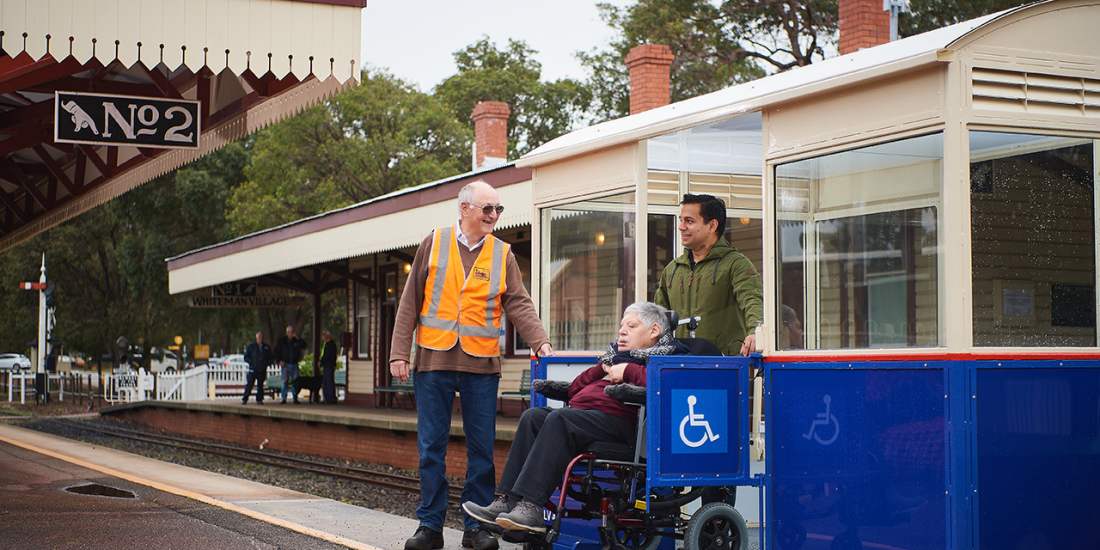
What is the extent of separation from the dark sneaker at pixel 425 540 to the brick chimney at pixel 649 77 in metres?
15.2

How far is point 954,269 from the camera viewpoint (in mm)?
5375

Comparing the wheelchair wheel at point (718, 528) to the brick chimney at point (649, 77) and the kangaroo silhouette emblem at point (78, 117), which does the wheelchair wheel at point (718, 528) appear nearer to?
the kangaroo silhouette emblem at point (78, 117)

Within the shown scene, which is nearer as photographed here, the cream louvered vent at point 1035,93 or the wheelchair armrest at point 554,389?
the cream louvered vent at point 1035,93

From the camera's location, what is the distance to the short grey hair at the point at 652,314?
6305 millimetres

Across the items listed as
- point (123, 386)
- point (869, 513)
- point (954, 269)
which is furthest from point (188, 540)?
point (123, 386)

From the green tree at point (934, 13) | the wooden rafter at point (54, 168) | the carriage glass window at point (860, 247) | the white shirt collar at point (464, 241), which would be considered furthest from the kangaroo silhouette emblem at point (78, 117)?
the green tree at point (934, 13)

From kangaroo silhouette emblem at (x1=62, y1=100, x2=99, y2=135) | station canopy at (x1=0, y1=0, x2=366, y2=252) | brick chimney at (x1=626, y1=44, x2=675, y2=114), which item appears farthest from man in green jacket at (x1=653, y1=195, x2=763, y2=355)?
brick chimney at (x1=626, y1=44, x2=675, y2=114)

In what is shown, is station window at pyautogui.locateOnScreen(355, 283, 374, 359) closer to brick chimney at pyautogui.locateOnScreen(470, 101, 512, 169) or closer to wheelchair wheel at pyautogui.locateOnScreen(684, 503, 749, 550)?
brick chimney at pyautogui.locateOnScreen(470, 101, 512, 169)

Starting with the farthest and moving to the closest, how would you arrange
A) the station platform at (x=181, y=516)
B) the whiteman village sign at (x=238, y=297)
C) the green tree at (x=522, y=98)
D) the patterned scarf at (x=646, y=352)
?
the green tree at (x=522, y=98) → the whiteman village sign at (x=238, y=297) → the station platform at (x=181, y=516) → the patterned scarf at (x=646, y=352)

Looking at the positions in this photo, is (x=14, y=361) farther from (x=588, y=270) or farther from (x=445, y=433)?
(x=445, y=433)

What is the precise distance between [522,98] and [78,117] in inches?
1726

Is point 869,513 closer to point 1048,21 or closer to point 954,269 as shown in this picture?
point 954,269

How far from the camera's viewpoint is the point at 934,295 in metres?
5.54

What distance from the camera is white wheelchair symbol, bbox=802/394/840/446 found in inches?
232
